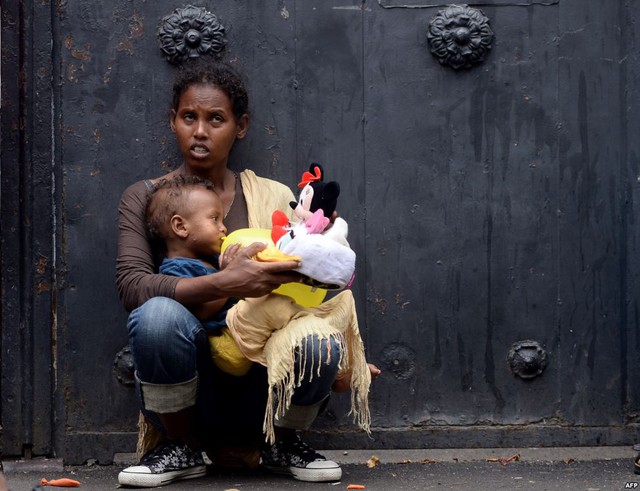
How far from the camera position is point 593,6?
4.12 metres

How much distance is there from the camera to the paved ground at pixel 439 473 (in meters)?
3.67

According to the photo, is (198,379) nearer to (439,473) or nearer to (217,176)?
(217,176)

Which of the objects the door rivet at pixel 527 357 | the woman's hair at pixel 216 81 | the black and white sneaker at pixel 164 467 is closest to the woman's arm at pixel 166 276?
the woman's hair at pixel 216 81

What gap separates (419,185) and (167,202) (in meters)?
0.93

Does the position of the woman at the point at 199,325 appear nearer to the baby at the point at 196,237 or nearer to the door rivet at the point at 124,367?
the baby at the point at 196,237

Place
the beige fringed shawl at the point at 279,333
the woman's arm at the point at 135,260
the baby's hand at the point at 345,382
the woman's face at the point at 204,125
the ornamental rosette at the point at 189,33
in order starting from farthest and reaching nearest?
the ornamental rosette at the point at 189,33, the woman's face at the point at 204,125, the baby's hand at the point at 345,382, the woman's arm at the point at 135,260, the beige fringed shawl at the point at 279,333

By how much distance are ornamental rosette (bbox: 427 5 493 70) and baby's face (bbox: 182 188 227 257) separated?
3.27 ft

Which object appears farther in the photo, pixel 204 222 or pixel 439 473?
pixel 439 473

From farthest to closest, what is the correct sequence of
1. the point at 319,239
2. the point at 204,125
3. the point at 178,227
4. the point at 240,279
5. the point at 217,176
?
the point at 217,176, the point at 204,125, the point at 178,227, the point at 240,279, the point at 319,239

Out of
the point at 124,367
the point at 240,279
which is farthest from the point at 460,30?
the point at 124,367

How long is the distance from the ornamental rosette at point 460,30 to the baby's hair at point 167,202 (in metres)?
0.95

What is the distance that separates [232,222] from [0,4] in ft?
3.54

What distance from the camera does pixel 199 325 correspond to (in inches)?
142

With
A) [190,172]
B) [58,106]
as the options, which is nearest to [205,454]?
[190,172]
